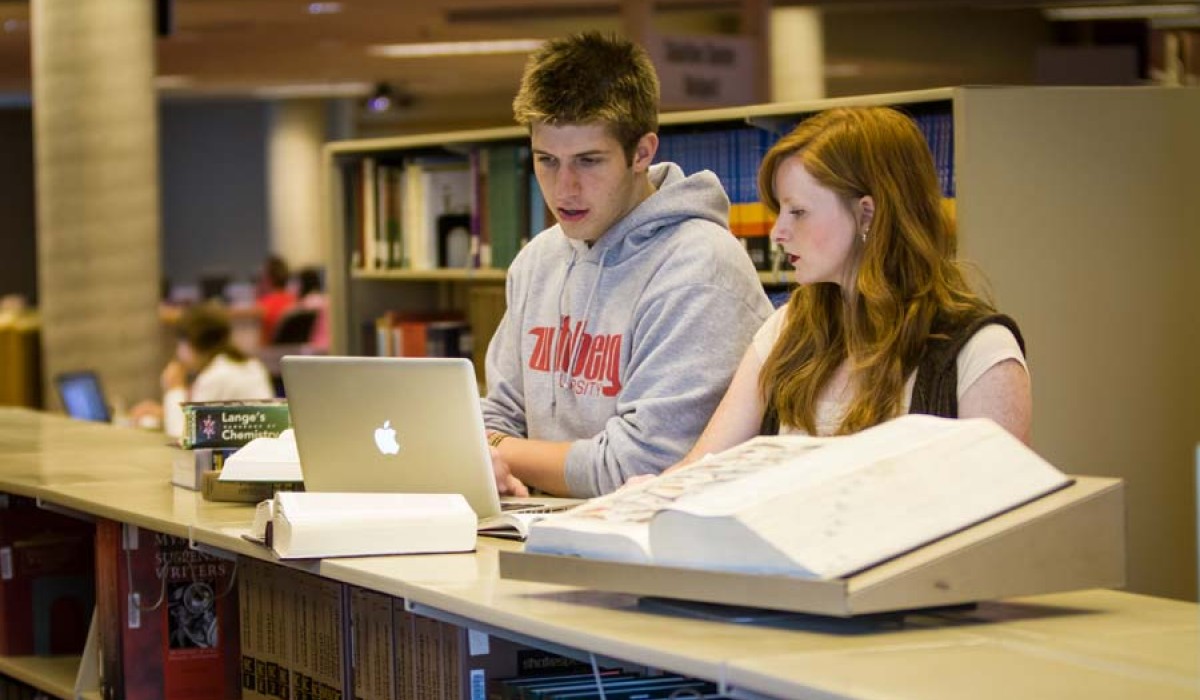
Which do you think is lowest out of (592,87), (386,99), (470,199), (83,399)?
(83,399)

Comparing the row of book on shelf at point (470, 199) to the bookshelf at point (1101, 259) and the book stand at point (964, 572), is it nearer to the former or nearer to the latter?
the bookshelf at point (1101, 259)

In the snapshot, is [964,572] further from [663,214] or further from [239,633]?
[239,633]

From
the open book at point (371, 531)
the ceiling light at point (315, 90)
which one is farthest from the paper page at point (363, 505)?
the ceiling light at point (315, 90)

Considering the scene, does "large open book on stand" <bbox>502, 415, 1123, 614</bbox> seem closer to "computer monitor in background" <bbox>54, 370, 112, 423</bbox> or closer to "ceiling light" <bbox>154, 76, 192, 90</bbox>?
"computer monitor in background" <bbox>54, 370, 112, 423</bbox>

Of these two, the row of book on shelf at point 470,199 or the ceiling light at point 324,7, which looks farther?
the ceiling light at point 324,7

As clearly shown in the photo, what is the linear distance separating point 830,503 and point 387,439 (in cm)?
100

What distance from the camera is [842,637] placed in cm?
177

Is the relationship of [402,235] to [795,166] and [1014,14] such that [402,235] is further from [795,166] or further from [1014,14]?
[1014,14]

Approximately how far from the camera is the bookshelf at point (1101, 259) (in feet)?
12.6

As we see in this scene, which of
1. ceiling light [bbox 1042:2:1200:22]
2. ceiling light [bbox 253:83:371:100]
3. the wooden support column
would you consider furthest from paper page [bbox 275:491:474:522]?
ceiling light [bbox 253:83:371:100]

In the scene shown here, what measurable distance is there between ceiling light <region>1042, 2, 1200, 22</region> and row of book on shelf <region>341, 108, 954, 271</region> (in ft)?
24.6

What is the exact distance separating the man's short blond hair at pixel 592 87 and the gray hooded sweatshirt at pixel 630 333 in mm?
176

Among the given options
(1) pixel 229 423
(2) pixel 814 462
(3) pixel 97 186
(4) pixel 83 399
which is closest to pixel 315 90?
(3) pixel 97 186

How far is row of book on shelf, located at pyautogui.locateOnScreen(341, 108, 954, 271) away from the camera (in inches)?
181
